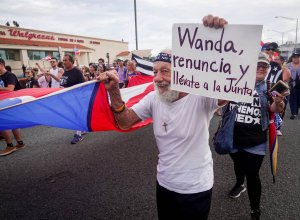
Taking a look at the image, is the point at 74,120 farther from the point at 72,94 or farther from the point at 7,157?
the point at 7,157

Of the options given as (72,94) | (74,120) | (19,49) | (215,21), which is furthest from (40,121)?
(19,49)

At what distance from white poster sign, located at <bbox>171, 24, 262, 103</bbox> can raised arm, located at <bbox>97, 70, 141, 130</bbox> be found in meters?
0.50

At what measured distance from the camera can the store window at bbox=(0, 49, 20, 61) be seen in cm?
3176

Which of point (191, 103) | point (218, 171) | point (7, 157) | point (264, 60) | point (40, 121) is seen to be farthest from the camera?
point (7, 157)

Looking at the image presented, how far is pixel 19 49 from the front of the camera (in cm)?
3344

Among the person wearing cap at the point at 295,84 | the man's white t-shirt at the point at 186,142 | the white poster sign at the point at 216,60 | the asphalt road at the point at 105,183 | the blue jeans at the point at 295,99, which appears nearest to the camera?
the white poster sign at the point at 216,60

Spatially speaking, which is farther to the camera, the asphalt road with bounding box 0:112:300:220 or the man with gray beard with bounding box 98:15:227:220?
the asphalt road with bounding box 0:112:300:220

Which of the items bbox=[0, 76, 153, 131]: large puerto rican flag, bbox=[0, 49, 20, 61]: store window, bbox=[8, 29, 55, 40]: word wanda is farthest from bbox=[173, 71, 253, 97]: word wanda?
bbox=[8, 29, 55, 40]: word wanda

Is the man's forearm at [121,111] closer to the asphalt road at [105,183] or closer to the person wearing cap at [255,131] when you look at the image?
the person wearing cap at [255,131]

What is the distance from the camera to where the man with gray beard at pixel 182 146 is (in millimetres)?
1635

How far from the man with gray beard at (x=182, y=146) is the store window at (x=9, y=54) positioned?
118 feet

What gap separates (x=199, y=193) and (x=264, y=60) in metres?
1.72

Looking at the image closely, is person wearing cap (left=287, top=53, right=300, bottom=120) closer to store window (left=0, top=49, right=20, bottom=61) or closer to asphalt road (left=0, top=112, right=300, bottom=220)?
asphalt road (left=0, top=112, right=300, bottom=220)

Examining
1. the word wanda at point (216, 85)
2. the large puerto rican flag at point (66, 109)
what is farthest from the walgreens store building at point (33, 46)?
the word wanda at point (216, 85)
